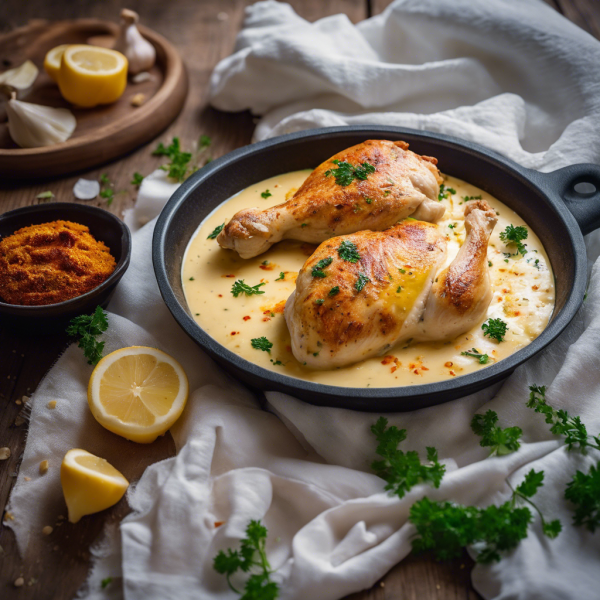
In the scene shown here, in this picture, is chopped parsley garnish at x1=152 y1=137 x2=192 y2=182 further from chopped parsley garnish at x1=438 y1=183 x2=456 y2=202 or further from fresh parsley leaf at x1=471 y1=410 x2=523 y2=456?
fresh parsley leaf at x1=471 y1=410 x2=523 y2=456

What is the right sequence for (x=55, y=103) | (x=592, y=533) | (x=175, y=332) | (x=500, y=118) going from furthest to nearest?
(x=55, y=103) → (x=500, y=118) → (x=175, y=332) → (x=592, y=533)

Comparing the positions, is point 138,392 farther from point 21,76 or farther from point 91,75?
point 21,76

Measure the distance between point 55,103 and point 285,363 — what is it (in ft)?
10.2

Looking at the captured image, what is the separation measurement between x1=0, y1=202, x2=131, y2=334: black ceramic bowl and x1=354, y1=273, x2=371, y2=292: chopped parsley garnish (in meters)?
1.27

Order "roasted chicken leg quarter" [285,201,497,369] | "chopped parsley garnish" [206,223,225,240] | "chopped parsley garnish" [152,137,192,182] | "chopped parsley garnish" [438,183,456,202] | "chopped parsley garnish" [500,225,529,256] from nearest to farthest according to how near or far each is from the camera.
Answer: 1. "roasted chicken leg quarter" [285,201,497,369]
2. "chopped parsley garnish" [500,225,529,256]
3. "chopped parsley garnish" [206,223,225,240]
4. "chopped parsley garnish" [438,183,456,202]
5. "chopped parsley garnish" [152,137,192,182]

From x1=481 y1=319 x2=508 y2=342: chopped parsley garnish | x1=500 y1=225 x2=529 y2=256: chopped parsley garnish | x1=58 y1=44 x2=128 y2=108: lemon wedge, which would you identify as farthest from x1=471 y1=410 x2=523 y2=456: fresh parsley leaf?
x1=58 y1=44 x2=128 y2=108: lemon wedge

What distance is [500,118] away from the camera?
4105 mm

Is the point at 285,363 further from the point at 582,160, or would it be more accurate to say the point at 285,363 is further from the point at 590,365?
the point at 582,160

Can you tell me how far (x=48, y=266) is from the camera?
10.5 feet

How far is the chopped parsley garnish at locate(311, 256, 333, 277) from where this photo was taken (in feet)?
9.30

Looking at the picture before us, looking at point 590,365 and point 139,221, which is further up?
point 590,365

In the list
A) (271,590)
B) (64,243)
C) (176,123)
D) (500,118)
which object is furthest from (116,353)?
(500,118)

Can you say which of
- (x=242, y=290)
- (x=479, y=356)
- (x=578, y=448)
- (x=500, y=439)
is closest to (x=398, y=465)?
(x=500, y=439)

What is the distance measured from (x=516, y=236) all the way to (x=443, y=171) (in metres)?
0.73
